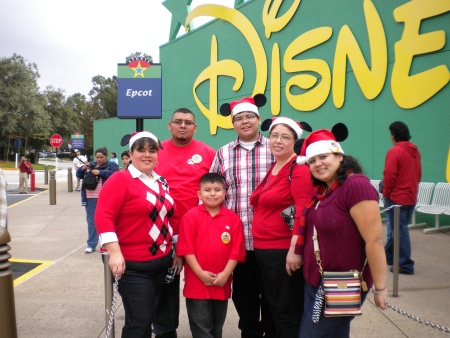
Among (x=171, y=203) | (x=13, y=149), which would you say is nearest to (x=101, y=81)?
(x=13, y=149)

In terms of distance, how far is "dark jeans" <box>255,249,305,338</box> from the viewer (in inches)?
118

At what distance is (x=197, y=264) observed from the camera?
322cm

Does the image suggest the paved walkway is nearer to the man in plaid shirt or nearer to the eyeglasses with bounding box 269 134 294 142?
the man in plaid shirt

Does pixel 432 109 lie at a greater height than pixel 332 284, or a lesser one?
greater

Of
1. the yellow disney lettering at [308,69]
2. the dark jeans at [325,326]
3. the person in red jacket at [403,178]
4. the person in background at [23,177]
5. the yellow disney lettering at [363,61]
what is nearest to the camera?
the dark jeans at [325,326]

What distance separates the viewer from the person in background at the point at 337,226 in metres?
2.28

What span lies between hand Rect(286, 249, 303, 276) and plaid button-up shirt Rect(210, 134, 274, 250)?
1.94 feet

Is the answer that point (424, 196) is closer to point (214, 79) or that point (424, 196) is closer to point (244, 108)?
point (244, 108)

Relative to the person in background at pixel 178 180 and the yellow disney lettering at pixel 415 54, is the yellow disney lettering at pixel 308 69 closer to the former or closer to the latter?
the yellow disney lettering at pixel 415 54

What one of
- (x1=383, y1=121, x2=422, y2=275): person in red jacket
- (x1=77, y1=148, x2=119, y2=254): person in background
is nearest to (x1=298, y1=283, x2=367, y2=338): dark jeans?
(x1=383, y1=121, x2=422, y2=275): person in red jacket

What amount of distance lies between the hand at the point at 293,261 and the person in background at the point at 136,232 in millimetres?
881

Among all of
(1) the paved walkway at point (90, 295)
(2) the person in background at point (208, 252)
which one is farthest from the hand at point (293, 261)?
(1) the paved walkway at point (90, 295)

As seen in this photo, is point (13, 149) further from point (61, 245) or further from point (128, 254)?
point (128, 254)

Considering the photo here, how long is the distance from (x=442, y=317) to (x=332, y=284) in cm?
256
